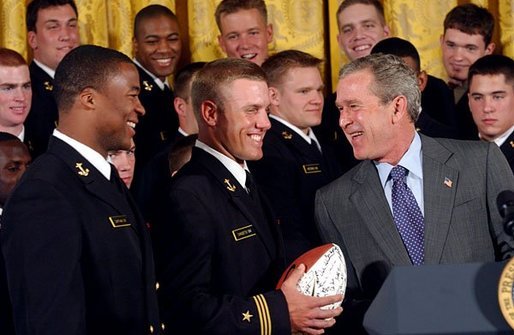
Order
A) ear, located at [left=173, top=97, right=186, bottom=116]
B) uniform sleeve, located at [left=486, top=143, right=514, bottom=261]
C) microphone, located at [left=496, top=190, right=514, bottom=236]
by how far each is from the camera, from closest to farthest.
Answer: microphone, located at [left=496, top=190, right=514, bottom=236], uniform sleeve, located at [left=486, top=143, right=514, bottom=261], ear, located at [left=173, top=97, right=186, bottom=116]

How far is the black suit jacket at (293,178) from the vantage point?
3973 mm

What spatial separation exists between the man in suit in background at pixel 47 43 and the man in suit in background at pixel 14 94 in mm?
172

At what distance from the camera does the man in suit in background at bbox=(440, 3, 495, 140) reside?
493cm

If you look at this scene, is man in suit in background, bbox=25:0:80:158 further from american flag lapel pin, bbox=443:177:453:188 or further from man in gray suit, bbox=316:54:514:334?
american flag lapel pin, bbox=443:177:453:188

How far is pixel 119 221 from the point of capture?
2.74 meters

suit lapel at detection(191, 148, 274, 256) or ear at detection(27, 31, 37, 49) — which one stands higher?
ear at detection(27, 31, 37, 49)

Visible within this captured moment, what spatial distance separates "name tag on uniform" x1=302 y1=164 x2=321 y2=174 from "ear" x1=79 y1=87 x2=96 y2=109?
1.52m

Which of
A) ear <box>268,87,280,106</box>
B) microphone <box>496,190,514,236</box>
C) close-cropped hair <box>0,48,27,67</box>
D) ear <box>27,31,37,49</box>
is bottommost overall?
microphone <box>496,190,514,236</box>

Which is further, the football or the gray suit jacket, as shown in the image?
the gray suit jacket

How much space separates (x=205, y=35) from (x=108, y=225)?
8.54 feet

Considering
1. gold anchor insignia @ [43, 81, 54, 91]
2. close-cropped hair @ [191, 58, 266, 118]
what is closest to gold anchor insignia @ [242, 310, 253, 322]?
close-cropped hair @ [191, 58, 266, 118]

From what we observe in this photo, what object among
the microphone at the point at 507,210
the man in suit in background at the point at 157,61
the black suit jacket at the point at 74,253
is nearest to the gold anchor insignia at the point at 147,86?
the man in suit in background at the point at 157,61

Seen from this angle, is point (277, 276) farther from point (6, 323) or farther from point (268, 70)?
point (268, 70)

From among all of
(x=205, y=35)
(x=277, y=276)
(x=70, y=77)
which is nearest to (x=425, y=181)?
(x=277, y=276)
